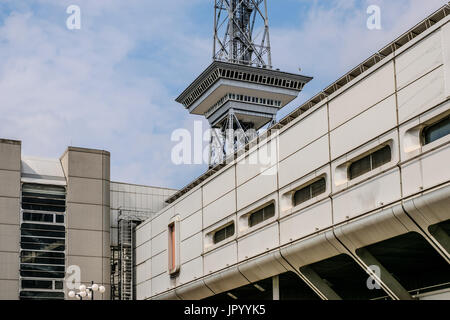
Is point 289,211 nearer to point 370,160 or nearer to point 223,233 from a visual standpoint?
point 370,160

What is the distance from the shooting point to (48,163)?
6494cm

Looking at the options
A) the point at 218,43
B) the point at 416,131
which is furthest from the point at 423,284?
the point at 218,43

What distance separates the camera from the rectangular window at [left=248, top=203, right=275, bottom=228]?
1637 inches

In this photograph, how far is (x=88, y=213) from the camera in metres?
63.5

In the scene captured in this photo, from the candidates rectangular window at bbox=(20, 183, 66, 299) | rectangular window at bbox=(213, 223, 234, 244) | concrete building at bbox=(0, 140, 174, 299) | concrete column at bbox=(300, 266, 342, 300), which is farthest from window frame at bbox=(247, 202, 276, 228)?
rectangular window at bbox=(20, 183, 66, 299)

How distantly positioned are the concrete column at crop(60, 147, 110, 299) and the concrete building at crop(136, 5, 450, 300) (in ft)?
39.2

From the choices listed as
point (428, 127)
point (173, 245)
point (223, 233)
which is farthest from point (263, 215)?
point (428, 127)

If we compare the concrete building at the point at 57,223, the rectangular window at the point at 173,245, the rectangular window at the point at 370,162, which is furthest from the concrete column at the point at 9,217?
the rectangular window at the point at 370,162

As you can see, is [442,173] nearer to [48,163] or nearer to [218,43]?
[48,163]

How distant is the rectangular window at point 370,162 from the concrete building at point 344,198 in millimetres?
69

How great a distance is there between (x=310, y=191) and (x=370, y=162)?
501 centimetres

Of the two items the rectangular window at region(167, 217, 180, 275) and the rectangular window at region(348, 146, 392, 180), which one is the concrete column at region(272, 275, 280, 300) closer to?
the rectangular window at region(348, 146, 392, 180)

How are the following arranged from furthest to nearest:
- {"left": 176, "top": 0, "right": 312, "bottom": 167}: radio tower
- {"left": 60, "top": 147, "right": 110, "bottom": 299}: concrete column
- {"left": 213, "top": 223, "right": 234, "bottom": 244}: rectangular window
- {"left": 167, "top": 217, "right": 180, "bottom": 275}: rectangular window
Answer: {"left": 176, "top": 0, "right": 312, "bottom": 167}: radio tower < {"left": 60, "top": 147, "right": 110, "bottom": 299}: concrete column < {"left": 167, "top": 217, "right": 180, "bottom": 275}: rectangular window < {"left": 213, "top": 223, "right": 234, "bottom": 244}: rectangular window

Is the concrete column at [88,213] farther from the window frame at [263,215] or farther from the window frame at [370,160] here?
the window frame at [370,160]
